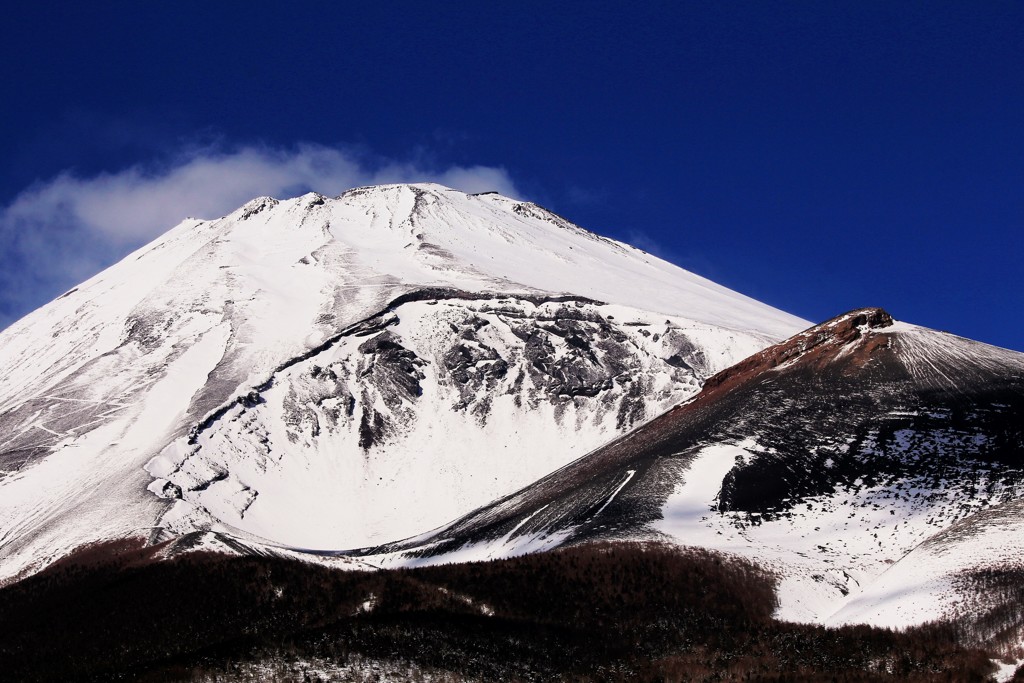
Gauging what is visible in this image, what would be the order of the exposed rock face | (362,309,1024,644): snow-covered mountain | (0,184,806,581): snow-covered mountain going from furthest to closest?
1. the exposed rock face
2. (0,184,806,581): snow-covered mountain
3. (362,309,1024,644): snow-covered mountain

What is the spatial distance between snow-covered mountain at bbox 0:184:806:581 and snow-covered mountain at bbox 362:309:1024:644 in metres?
15.1

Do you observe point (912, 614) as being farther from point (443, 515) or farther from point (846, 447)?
point (443, 515)

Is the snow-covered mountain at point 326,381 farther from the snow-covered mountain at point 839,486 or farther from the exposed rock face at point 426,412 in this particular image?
the snow-covered mountain at point 839,486

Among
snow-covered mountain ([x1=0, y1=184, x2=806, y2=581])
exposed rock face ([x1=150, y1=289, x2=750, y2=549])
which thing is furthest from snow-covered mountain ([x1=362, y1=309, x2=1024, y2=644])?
snow-covered mountain ([x1=0, y1=184, x2=806, y2=581])

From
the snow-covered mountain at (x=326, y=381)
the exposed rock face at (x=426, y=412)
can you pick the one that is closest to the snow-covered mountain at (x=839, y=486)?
the exposed rock face at (x=426, y=412)

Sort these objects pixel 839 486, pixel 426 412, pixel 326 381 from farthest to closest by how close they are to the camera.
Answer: pixel 326 381
pixel 426 412
pixel 839 486

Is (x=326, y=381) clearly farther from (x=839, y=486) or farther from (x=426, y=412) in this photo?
(x=839, y=486)

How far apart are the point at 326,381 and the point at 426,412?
9.30m

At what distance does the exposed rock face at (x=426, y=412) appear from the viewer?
7938 cm

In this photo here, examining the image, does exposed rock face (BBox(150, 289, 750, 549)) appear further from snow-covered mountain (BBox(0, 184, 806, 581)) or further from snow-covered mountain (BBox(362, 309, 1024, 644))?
snow-covered mountain (BBox(362, 309, 1024, 644))

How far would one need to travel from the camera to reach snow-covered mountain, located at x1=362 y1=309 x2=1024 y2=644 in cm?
4538

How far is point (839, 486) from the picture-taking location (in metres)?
55.2

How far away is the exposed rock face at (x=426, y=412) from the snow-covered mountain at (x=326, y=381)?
21 cm

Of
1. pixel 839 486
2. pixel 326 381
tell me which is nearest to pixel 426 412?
pixel 326 381
